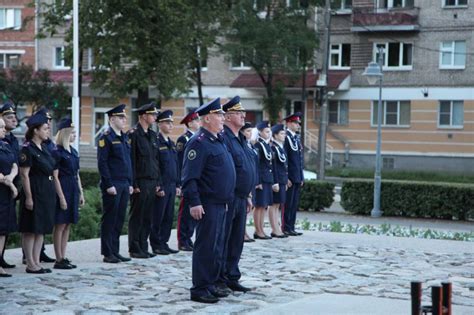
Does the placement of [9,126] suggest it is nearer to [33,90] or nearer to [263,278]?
[263,278]

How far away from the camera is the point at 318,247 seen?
627 inches

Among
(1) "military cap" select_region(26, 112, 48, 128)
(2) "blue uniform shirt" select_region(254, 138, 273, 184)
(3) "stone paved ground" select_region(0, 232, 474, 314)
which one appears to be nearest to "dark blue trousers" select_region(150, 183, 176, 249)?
(3) "stone paved ground" select_region(0, 232, 474, 314)

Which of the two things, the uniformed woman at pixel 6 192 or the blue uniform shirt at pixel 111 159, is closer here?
the uniformed woman at pixel 6 192

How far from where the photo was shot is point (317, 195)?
87.7 feet

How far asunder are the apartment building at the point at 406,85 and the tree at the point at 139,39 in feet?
49.7

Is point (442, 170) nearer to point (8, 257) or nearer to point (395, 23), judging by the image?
point (395, 23)

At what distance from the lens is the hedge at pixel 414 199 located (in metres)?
24.3

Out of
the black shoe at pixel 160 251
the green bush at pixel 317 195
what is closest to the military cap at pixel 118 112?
the black shoe at pixel 160 251

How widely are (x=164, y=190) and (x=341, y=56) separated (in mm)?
34049

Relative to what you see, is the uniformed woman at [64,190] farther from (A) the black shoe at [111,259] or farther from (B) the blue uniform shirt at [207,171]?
(B) the blue uniform shirt at [207,171]

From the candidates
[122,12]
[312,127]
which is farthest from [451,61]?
[122,12]

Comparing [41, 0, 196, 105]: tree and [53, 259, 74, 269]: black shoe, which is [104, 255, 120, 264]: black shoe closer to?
[53, 259, 74, 269]: black shoe

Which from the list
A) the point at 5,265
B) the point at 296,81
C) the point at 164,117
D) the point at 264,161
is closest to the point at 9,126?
the point at 5,265

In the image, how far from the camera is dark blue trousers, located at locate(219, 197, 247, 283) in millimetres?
11180
